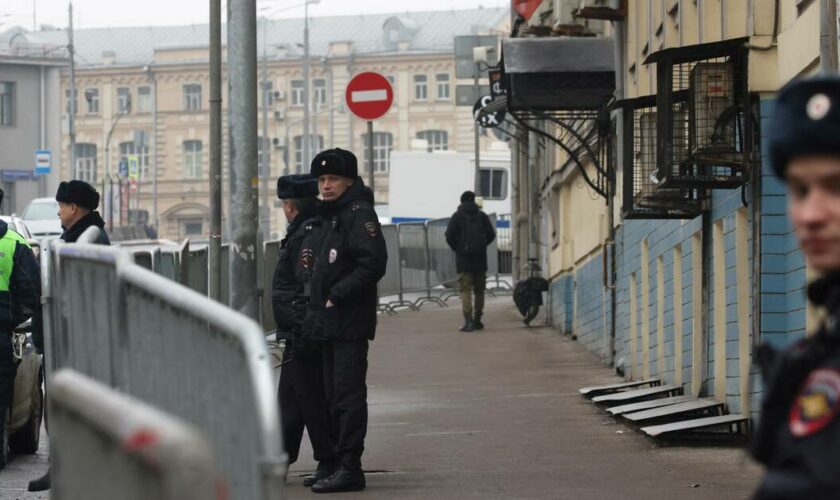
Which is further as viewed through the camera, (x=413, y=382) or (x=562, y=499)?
(x=413, y=382)

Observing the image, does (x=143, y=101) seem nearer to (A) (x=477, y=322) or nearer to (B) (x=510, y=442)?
(A) (x=477, y=322)

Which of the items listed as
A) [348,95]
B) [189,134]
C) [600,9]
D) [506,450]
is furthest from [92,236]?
[189,134]

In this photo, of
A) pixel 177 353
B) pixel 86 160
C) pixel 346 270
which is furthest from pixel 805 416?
pixel 86 160

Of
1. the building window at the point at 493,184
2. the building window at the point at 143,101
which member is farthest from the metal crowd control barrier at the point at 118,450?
the building window at the point at 143,101

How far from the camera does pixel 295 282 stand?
11.4 m

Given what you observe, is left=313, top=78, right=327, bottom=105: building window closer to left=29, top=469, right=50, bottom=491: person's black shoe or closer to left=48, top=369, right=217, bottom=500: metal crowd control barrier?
left=29, top=469, right=50, bottom=491: person's black shoe

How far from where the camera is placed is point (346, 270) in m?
10.9

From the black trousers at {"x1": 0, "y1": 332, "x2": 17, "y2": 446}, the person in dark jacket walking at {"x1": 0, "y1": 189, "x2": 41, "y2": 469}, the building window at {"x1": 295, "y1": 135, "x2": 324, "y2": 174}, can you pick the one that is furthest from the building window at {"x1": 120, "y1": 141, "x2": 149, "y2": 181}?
the person in dark jacket walking at {"x1": 0, "y1": 189, "x2": 41, "y2": 469}

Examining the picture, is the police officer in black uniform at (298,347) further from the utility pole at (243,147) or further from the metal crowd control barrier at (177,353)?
the utility pole at (243,147)

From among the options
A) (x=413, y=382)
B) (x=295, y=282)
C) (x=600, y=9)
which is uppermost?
(x=600, y=9)

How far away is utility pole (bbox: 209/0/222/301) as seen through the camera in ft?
58.2

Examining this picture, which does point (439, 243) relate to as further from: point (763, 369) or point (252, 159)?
point (763, 369)

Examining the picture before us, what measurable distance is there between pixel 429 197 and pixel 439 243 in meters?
16.9

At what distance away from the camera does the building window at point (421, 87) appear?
375 ft
